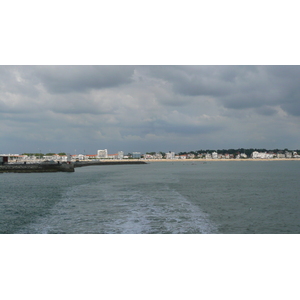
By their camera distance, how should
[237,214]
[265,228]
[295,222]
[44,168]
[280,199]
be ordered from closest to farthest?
[265,228], [295,222], [237,214], [280,199], [44,168]

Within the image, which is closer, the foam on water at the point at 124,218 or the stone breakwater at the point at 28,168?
the foam on water at the point at 124,218

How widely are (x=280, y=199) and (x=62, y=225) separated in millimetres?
15771

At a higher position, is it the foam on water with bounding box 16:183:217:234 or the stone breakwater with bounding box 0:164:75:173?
the stone breakwater with bounding box 0:164:75:173

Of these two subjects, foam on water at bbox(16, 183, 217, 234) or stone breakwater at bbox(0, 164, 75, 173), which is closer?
foam on water at bbox(16, 183, 217, 234)

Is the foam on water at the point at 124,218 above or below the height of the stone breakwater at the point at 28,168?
below

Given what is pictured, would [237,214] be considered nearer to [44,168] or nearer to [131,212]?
[131,212]

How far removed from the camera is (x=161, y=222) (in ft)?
44.9

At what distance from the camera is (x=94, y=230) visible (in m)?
12.3

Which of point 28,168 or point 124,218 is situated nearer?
point 124,218

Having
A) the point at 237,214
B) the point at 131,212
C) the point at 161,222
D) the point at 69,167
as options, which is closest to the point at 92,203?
the point at 131,212

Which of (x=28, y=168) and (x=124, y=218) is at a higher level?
(x=28, y=168)

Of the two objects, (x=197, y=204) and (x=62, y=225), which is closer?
(x=62, y=225)

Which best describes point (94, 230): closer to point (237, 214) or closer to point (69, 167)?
point (237, 214)
